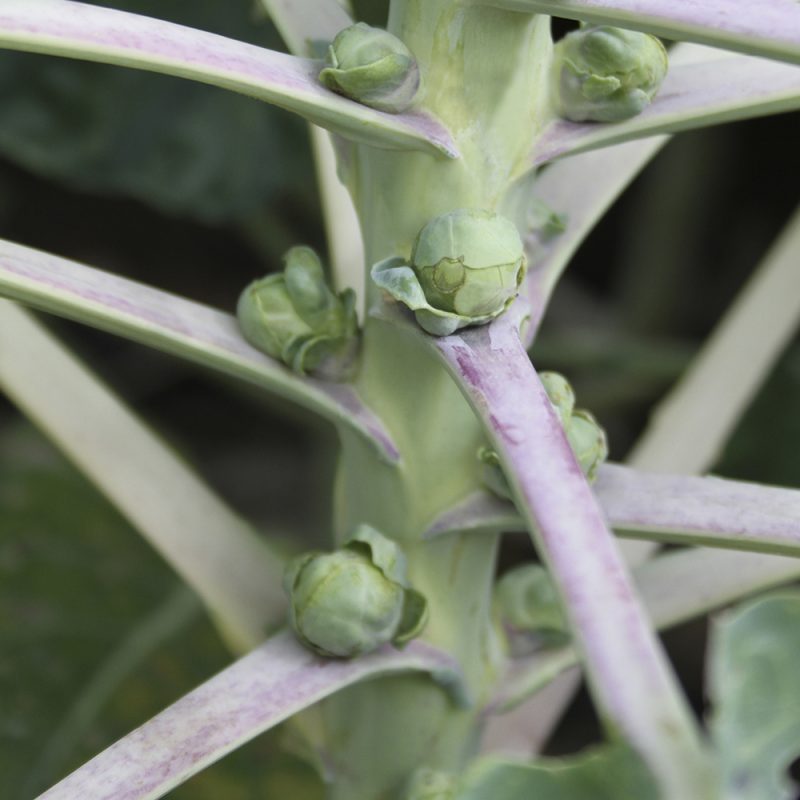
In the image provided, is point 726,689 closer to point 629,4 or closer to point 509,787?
point 509,787

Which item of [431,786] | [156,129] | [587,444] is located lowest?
[431,786]

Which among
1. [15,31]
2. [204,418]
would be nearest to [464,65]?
[15,31]

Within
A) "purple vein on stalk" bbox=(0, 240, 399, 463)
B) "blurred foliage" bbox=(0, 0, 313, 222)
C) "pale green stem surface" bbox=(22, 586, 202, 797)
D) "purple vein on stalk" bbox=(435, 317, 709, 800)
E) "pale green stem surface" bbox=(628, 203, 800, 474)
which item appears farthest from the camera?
"blurred foliage" bbox=(0, 0, 313, 222)

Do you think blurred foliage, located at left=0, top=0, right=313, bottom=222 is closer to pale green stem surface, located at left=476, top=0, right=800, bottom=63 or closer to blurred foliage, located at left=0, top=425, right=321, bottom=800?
blurred foliage, located at left=0, top=425, right=321, bottom=800

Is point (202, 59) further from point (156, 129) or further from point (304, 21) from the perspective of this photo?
point (156, 129)

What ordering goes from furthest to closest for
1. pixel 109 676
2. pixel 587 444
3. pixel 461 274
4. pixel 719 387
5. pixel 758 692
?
pixel 109 676 → pixel 719 387 → pixel 587 444 → pixel 461 274 → pixel 758 692

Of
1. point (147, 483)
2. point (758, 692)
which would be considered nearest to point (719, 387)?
point (147, 483)

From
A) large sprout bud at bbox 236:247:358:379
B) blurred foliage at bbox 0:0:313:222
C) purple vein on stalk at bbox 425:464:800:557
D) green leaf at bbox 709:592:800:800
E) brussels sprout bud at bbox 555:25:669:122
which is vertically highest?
blurred foliage at bbox 0:0:313:222

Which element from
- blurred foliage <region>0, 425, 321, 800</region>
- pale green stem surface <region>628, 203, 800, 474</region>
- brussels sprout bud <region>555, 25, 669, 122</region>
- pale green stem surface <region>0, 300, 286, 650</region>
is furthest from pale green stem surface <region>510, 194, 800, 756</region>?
blurred foliage <region>0, 425, 321, 800</region>
